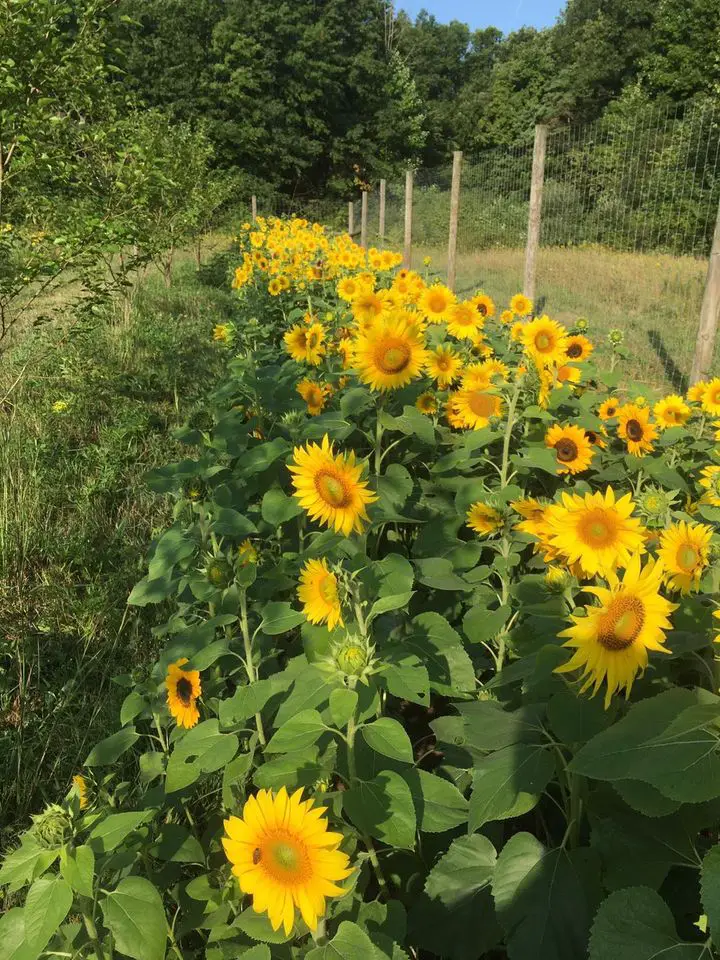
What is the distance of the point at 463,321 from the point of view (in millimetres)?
2938

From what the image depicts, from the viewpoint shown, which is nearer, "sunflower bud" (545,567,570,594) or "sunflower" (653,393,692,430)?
"sunflower bud" (545,567,570,594)

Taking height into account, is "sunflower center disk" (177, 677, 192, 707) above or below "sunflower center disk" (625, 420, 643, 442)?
below

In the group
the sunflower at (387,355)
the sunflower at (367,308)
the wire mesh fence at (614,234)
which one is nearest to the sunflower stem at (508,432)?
the sunflower at (387,355)

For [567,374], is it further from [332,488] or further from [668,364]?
[668,364]

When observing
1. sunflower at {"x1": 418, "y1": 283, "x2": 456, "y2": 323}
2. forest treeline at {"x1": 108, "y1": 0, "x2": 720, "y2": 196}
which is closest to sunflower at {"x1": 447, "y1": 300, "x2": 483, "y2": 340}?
sunflower at {"x1": 418, "y1": 283, "x2": 456, "y2": 323}

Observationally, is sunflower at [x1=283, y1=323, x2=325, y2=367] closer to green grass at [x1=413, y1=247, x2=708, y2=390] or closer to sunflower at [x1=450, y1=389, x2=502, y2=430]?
sunflower at [x1=450, y1=389, x2=502, y2=430]

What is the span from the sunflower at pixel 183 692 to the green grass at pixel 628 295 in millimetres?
5046

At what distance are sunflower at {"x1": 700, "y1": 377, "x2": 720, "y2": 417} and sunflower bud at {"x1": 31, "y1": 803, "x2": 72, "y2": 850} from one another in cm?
250

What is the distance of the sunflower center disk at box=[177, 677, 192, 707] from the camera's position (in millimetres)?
1480

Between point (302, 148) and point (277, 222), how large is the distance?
72.5 feet

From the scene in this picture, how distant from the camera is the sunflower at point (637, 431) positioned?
2.37 m

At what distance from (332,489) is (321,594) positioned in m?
0.21

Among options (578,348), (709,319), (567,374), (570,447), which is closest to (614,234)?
(709,319)

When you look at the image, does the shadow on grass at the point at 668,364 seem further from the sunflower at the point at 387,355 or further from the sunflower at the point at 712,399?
the sunflower at the point at 387,355
